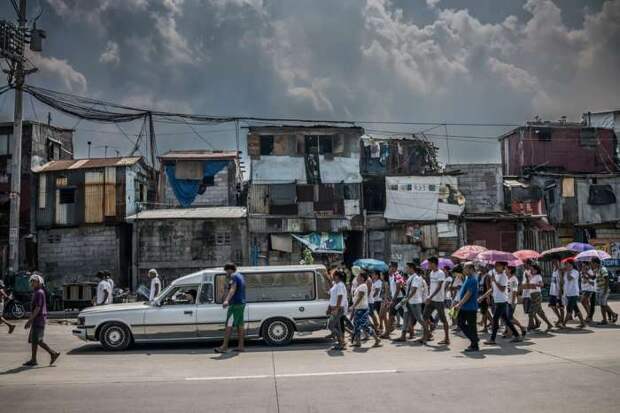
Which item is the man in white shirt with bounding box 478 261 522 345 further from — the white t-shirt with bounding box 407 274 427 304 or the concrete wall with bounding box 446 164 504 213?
the concrete wall with bounding box 446 164 504 213

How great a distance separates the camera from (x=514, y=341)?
12523 mm

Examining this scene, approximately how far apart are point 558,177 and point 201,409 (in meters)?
32.2

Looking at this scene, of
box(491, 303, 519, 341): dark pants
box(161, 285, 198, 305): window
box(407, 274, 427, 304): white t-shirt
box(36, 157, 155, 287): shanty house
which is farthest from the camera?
box(36, 157, 155, 287): shanty house

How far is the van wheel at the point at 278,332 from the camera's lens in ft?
42.4

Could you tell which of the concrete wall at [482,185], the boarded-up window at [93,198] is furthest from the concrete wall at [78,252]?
the concrete wall at [482,185]

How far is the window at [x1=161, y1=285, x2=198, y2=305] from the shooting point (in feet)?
41.9

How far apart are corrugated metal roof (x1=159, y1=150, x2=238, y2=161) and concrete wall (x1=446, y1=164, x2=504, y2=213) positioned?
45.4 ft

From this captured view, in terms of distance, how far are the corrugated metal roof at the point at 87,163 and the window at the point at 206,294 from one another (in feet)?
66.1

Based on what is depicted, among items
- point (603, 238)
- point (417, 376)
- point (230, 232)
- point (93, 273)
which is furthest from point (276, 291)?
point (603, 238)


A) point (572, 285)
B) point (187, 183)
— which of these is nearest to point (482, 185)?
point (187, 183)

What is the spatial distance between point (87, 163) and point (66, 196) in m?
2.14

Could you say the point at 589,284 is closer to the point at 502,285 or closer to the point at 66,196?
the point at 502,285

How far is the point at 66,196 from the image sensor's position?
3123cm

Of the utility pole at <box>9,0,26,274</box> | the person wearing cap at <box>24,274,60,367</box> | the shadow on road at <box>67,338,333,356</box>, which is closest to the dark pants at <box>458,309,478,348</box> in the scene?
the shadow on road at <box>67,338,333,356</box>
